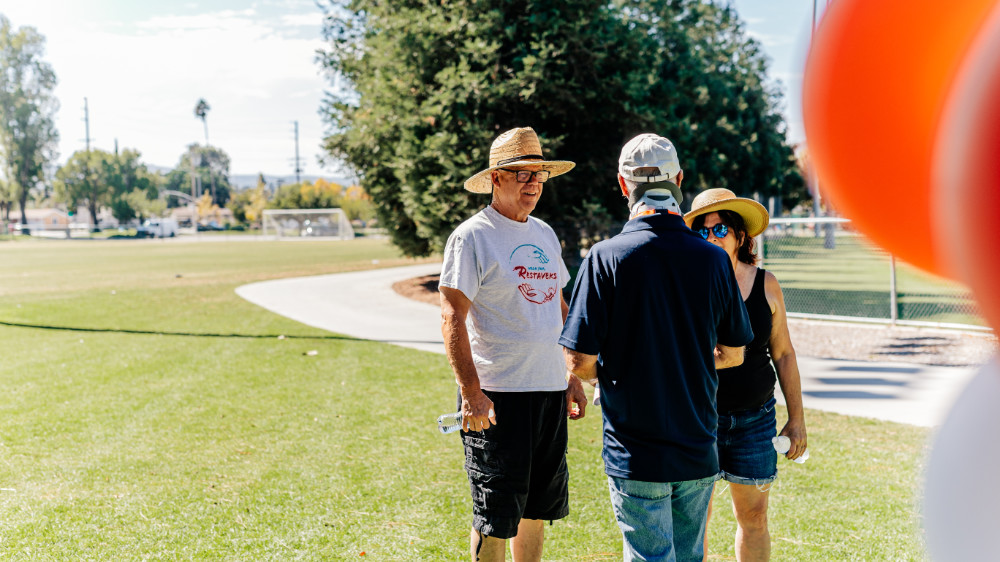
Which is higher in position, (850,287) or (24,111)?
(24,111)

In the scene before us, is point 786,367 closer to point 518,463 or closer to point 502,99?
point 518,463

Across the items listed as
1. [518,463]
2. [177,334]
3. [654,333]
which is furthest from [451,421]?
[177,334]

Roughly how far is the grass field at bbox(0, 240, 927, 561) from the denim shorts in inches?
25.0

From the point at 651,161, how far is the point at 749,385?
103 cm

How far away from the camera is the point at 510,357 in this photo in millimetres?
A: 3119

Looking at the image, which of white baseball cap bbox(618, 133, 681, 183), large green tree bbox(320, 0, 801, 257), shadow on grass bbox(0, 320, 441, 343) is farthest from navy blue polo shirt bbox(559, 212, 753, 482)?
large green tree bbox(320, 0, 801, 257)

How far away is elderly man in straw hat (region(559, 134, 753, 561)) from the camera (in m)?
2.23

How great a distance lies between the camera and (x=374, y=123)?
15.1 meters

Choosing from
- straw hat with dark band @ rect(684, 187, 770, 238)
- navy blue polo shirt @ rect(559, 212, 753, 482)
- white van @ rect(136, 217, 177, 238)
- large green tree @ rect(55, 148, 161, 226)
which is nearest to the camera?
navy blue polo shirt @ rect(559, 212, 753, 482)

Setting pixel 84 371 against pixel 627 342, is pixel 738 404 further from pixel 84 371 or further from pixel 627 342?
pixel 84 371

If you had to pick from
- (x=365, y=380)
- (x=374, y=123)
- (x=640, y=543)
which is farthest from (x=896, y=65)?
(x=374, y=123)

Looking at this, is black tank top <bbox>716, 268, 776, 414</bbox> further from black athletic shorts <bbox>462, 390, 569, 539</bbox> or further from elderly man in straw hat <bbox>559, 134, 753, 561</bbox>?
black athletic shorts <bbox>462, 390, 569, 539</bbox>

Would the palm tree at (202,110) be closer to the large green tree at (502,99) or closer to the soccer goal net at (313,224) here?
the soccer goal net at (313,224)

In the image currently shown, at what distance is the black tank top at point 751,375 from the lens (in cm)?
282
